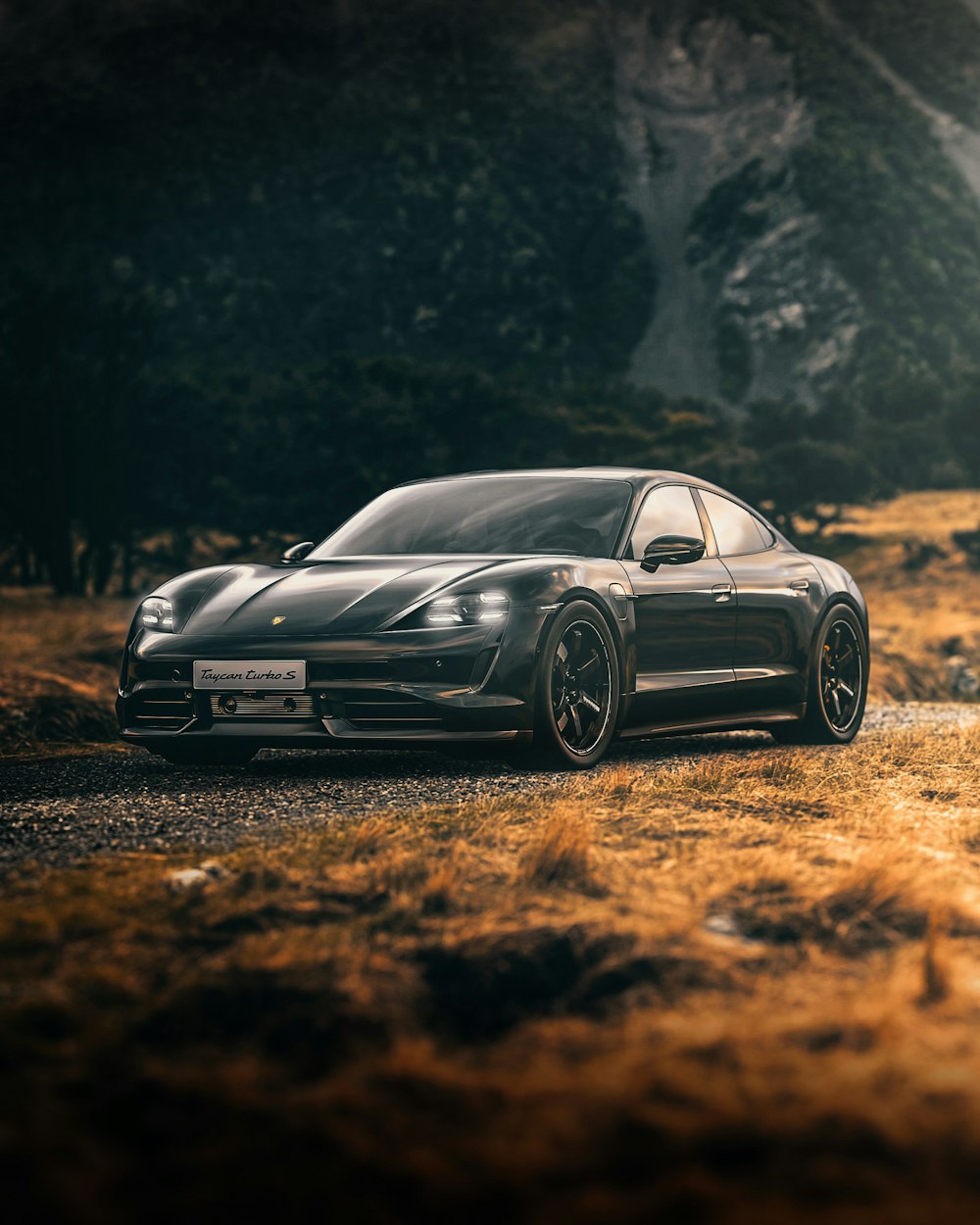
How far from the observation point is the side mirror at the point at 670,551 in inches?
306

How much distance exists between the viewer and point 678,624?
26.0ft

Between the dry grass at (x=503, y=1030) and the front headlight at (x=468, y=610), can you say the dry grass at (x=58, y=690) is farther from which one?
the dry grass at (x=503, y=1030)

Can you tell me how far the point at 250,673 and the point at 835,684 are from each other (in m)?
3.90

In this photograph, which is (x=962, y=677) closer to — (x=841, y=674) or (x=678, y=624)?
(x=841, y=674)

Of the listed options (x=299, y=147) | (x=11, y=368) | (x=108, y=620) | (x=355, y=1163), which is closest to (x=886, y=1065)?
(x=355, y=1163)

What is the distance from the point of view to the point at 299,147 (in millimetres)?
97812

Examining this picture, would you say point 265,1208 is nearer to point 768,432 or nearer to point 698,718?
point 698,718

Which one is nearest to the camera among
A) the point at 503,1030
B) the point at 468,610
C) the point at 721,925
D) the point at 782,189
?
the point at 503,1030

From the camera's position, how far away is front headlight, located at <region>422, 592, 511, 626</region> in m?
6.90

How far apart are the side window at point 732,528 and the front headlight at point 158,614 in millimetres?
3026

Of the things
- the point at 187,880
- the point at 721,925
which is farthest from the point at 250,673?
the point at 721,925

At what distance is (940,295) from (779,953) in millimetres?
89826

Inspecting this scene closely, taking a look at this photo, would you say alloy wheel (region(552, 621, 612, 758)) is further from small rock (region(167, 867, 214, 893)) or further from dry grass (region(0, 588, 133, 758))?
dry grass (region(0, 588, 133, 758))

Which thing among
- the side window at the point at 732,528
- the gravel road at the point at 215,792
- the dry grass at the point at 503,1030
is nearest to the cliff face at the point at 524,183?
the side window at the point at 732,528
